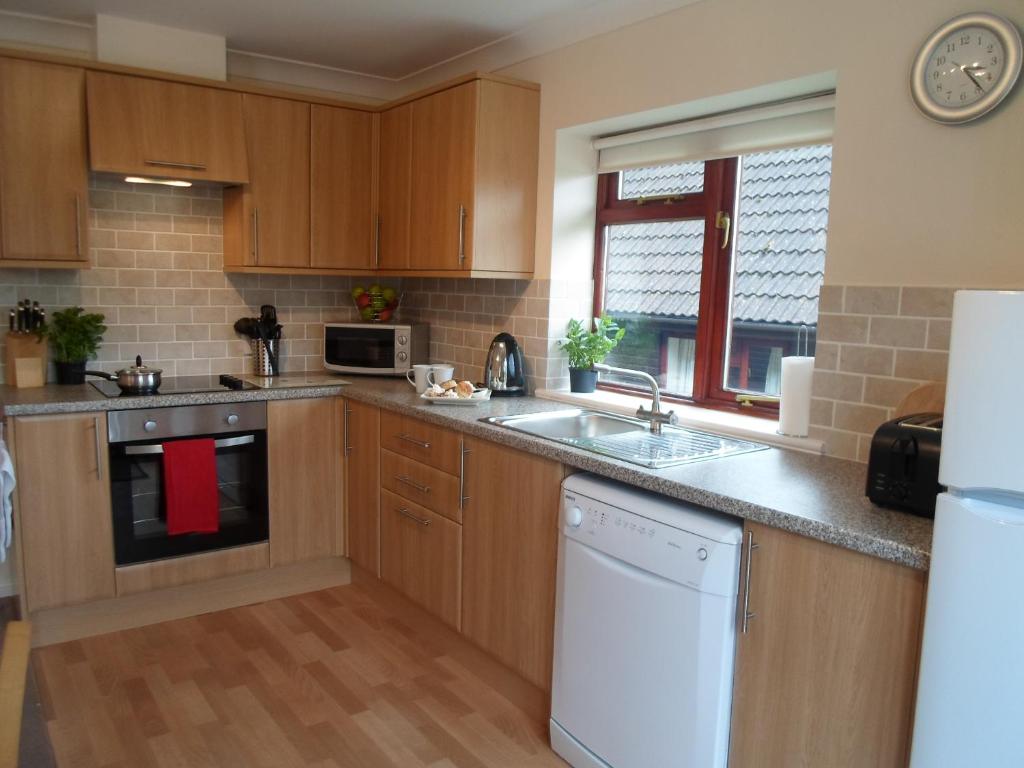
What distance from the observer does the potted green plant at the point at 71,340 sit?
129 inches

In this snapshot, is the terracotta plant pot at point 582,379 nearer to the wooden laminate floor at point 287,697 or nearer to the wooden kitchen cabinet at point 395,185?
the wooden kitchen cabinet at point 395,185

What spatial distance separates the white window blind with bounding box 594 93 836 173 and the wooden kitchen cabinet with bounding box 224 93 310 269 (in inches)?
53.3

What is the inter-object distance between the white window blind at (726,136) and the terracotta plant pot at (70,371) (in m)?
2.31

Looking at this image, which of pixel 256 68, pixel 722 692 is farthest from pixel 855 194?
pixel 256 68

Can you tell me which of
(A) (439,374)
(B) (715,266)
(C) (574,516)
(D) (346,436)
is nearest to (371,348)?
(D) (346,436)

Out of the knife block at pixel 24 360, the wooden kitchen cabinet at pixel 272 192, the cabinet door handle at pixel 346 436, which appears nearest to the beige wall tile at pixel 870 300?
the cabinet door handle at pixel 346 436

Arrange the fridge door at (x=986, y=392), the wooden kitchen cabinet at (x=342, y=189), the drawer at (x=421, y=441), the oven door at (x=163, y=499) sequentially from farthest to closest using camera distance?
the wooden kitchen cabinet at (x=342, y=189), the oven door at (x=163, y=499), the drawer at (x=421, y=441), the fridge door at (x=986, y=392)

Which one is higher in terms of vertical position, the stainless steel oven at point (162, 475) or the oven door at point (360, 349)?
the oven door at point (360, 349)

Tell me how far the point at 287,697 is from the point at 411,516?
76cm

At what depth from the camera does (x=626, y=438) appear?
258 cm

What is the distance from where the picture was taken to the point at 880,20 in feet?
7.00

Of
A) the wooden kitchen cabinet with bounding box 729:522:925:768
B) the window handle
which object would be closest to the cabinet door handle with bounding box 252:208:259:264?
the window handle

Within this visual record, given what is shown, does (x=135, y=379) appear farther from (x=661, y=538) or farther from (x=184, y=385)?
(x=661, y=538)

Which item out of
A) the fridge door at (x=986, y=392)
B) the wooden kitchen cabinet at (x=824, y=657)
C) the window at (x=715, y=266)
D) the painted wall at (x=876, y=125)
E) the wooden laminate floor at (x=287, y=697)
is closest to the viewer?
the fridge door at (x=986, y=392)
